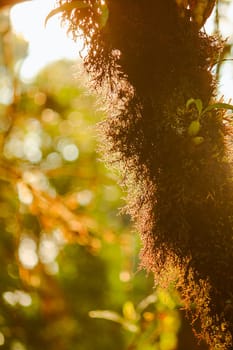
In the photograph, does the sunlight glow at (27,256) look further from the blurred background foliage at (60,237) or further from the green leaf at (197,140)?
the green leaf at (197,140)

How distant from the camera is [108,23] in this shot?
4.69 ft

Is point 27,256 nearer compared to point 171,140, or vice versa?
point 171,140

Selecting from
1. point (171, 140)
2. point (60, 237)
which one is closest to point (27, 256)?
point (60, 237)

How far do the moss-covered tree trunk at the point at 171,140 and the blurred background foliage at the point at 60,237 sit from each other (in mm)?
718

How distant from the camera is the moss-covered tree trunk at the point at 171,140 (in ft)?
4.18

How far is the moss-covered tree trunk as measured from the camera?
4.18 feet

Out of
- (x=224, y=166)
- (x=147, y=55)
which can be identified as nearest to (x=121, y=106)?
(x=147, y=55)

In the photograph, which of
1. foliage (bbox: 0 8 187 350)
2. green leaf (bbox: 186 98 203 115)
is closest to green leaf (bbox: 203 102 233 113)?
green leaf (bbox: 186 98 203 115)

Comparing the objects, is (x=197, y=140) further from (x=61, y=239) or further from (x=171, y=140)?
(x=61, y=239)

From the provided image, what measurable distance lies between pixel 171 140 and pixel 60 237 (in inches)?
135

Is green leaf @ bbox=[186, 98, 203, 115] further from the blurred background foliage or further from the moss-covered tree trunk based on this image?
the blurred background foliage

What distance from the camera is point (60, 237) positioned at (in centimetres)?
457

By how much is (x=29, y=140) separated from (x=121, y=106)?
29.0 ft

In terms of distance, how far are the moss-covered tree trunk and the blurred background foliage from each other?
0.72m
